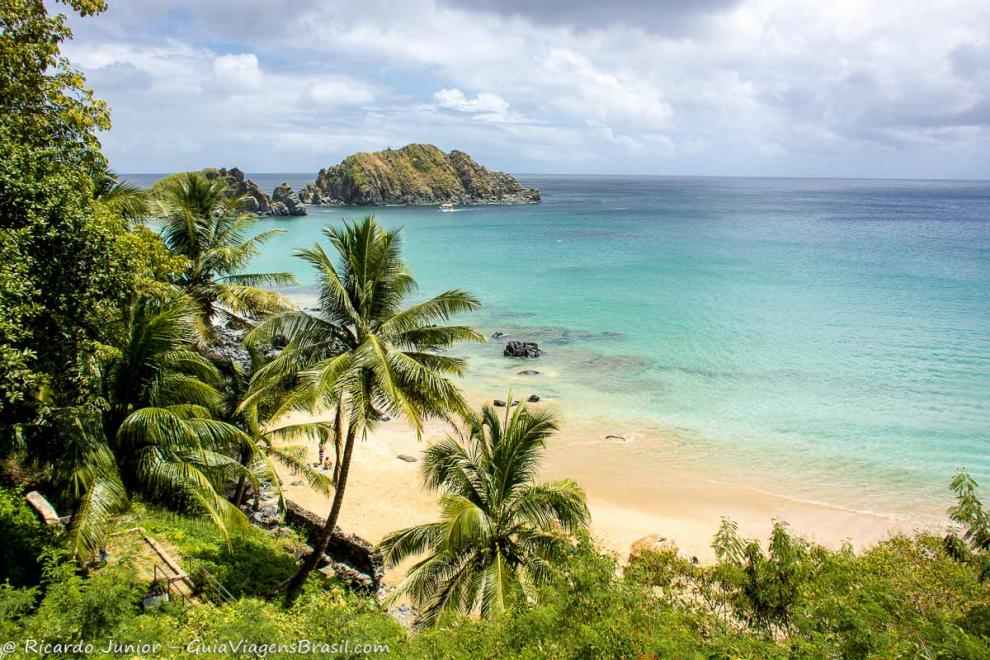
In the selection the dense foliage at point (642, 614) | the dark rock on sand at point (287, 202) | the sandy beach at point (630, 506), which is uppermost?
the dark rock on sand at point (287, 202)

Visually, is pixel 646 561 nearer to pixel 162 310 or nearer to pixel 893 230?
pixel 162 310

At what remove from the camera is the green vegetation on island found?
8.37m

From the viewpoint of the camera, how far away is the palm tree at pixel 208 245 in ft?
55.5

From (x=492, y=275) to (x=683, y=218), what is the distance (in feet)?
214

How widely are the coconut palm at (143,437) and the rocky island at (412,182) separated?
394 feet

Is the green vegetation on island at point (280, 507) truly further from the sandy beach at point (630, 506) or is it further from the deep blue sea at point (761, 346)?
the deep blue sea at point (761, 346)

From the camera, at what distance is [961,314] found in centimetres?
4206

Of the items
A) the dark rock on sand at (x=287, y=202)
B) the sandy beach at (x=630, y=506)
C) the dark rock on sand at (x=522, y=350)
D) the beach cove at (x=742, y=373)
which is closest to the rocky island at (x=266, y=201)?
the dark rock on sand at (x=287, y=202)

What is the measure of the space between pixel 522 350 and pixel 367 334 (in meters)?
23.1

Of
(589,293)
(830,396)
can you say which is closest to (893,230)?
(589,293)

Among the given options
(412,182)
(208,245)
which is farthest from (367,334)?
(412,182)

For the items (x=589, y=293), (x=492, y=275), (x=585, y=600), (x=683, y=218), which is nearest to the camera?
(x=585, y=600)

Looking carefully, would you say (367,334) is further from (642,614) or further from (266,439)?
(642,614)

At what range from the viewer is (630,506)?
20.3m
